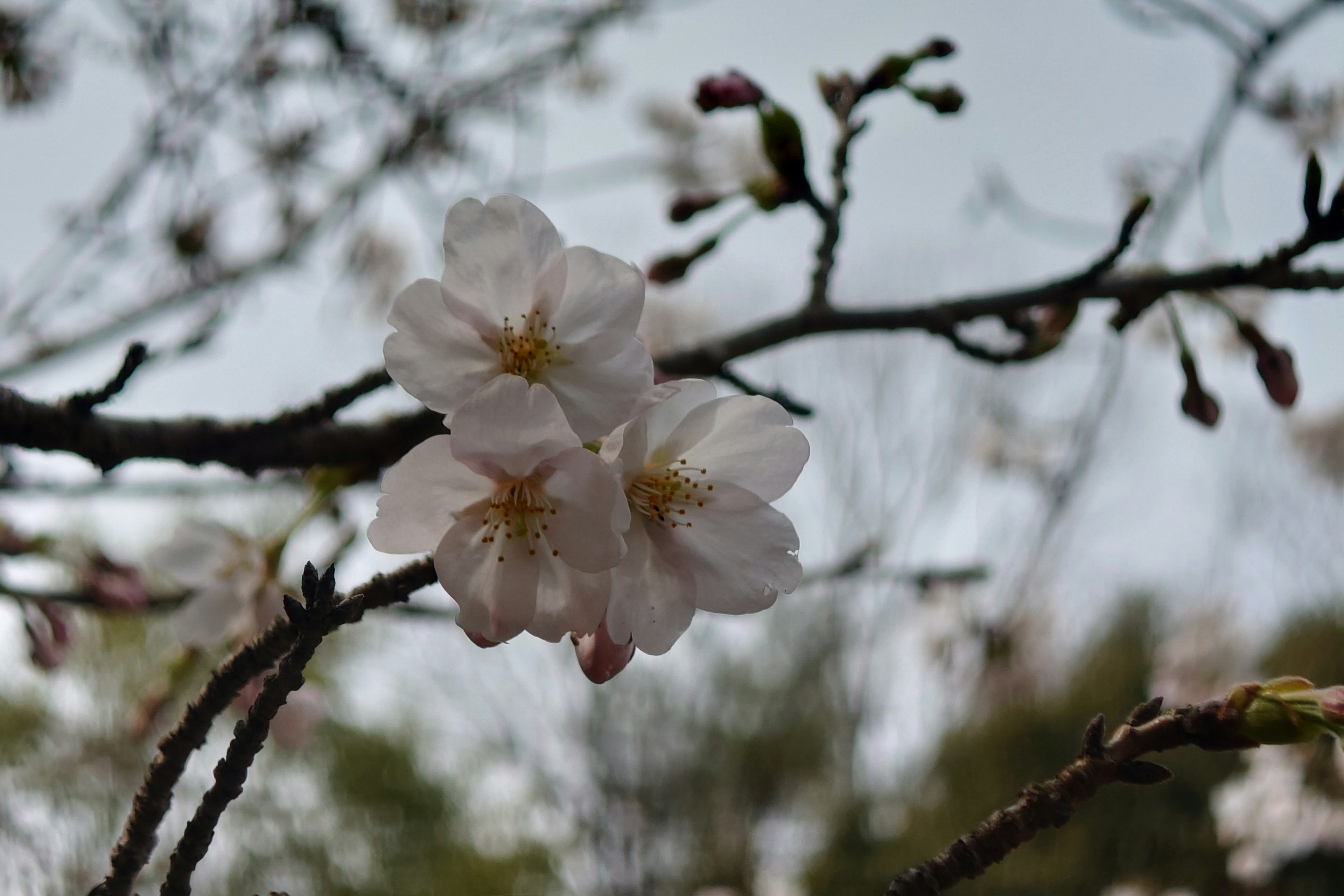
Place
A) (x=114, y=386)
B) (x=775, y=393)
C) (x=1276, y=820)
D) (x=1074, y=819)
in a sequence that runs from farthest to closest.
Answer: (x=1074, y=819), (x=1276, y=820), (x=775, y=393), (x=114, y=386)

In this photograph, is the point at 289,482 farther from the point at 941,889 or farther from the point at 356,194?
the point at 941,889

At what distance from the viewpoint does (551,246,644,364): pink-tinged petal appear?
0.93 feet

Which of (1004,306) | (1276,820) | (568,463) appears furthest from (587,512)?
(1276,820)

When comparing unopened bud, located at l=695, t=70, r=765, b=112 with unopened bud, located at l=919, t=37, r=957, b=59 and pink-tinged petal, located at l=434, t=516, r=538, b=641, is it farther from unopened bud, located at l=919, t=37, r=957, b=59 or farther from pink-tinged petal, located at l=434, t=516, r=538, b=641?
pink-tinged petal, located at l=434, t=516, r=538, b=641

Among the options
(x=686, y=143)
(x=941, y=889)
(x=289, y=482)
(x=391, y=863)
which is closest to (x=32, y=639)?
(x=289, y=482)

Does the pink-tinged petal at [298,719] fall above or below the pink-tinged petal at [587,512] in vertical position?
below

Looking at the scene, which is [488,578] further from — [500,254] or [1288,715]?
[1288,715]

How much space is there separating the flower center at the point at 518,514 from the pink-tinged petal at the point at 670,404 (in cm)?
4

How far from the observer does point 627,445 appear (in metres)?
0.28

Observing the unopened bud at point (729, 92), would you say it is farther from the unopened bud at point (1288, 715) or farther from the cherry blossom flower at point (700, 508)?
the unopened bud at point (1288, 715)

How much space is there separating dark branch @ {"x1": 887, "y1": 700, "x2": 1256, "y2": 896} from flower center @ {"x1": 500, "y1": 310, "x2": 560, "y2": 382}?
0.63ft

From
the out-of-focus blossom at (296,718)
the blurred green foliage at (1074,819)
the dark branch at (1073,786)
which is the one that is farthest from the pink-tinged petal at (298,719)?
the blurred green foliage at (1074,819)

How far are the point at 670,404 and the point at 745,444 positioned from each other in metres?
0.03

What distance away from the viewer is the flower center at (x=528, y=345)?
296mm
